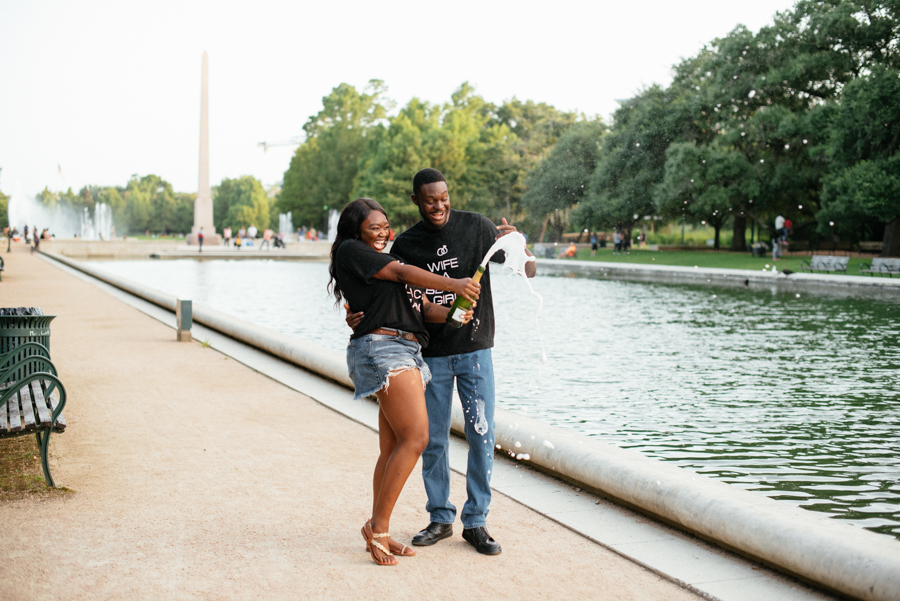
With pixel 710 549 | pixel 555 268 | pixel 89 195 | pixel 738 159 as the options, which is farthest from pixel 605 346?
pixel 89 195

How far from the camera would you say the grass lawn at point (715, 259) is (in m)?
34.8

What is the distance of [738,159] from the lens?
130 ft

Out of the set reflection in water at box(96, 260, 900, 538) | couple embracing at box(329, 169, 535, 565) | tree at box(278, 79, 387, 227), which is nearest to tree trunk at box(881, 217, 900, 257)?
reflection in water at box(96, 260, 900, 538)

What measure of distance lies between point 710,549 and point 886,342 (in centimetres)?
1096

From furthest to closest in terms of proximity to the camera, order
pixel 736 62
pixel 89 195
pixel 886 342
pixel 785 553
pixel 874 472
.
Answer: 1. pixel 89 195
2. pixel 736 62
3. pixel 886 342
4. pixel 874 472
5. pixel 785 553

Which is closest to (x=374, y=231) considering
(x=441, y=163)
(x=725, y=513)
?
(x=725, y=513)

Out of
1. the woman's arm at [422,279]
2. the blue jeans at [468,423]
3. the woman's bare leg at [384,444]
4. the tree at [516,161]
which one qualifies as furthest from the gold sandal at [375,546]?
the tree at [516,161]

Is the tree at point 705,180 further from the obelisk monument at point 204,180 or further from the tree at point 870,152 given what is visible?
the obelisk monument at point 204,180

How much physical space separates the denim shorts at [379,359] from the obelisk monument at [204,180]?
58603 millimetres

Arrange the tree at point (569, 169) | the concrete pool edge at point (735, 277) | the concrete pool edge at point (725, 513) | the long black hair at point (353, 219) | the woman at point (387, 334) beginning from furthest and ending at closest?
the tree at point (569, 169), the concrete pool edge at point (735, 277), the long black hair at point (353, 219), the woman at point (387, 334), the concrete pool edge at point (725, 513)

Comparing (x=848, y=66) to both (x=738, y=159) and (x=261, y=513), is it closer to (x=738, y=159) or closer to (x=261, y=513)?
(x=738, y=159)

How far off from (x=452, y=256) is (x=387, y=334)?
51 centimetres

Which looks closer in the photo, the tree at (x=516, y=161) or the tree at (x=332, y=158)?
the tree at (x=516, y=161)

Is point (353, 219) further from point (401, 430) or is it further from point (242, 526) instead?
point (242, 526)
